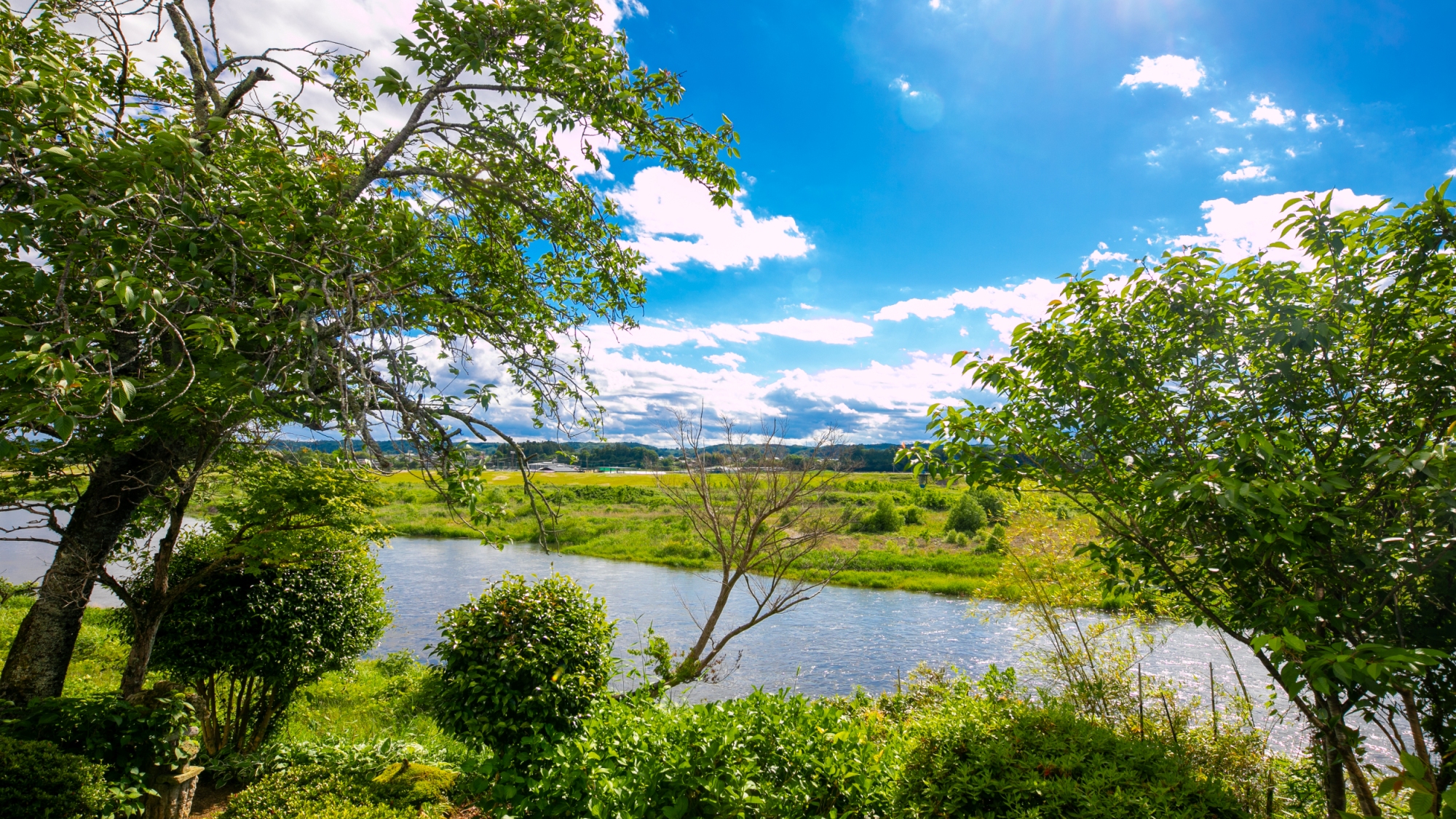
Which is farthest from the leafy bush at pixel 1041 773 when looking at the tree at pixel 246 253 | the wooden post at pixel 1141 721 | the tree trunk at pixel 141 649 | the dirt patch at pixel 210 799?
the tree trunk at pixel 141 649

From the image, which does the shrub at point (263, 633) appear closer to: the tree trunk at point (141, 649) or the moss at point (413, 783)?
the tree trunk at point (141, 649)

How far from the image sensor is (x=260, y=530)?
5273 mm

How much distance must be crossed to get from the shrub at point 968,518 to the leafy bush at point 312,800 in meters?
28.0

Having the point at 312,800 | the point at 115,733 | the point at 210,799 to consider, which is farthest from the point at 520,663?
the point at 210,799

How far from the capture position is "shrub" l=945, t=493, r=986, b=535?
2844 centimetres

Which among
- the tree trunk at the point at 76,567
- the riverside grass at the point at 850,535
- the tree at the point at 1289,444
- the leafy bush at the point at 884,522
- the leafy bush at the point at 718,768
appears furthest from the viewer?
the leafy bush at the point at 884,522

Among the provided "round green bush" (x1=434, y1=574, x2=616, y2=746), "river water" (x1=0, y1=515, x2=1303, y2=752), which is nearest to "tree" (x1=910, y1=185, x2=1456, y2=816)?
"round green bush" (x1=434, y1=574, x2=616, y2=746)

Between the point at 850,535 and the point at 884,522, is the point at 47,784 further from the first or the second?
the point at 884,522

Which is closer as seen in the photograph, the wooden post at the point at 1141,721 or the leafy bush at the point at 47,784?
the leafy bush at the point at 47,784

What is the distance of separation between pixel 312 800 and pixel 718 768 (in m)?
2.68

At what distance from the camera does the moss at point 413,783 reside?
4.07 m

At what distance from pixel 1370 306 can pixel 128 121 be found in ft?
20.6

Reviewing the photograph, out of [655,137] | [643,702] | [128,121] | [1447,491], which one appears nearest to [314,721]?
[643,702]

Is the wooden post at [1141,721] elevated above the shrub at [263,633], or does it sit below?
above
